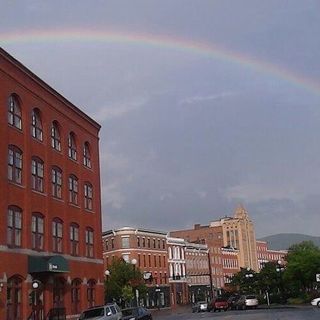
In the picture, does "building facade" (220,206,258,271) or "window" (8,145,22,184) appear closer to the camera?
"window" (8,145,22,184)

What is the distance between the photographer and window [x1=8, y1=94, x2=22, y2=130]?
41125 mm

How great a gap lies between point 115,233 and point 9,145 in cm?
7024

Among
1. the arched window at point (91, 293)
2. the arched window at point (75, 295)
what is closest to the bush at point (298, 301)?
the arched window at point (91, 293)

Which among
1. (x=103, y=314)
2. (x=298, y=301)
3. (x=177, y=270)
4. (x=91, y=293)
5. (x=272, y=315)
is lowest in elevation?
(x=272, y=315)

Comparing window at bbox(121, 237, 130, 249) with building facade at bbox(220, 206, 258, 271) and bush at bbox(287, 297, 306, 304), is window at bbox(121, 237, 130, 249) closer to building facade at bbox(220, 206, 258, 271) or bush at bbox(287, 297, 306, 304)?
bush at bbox(287, 297, 306, 304)

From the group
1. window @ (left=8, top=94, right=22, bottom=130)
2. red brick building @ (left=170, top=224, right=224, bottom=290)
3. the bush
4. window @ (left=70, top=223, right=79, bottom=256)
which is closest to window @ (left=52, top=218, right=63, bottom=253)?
window @ (left=70, top=223, right=79, bottom=256)

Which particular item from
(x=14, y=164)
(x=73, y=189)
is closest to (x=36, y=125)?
(x=14, y=164)

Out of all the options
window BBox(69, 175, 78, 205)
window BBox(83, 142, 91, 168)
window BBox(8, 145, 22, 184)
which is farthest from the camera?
window BBox(83, 142, 91, 168)

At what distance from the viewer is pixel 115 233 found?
108812 mm

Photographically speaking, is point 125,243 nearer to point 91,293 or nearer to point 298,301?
Result: point 298,301

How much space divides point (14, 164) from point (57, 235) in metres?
8.46

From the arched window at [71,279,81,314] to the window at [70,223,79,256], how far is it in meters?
2.43

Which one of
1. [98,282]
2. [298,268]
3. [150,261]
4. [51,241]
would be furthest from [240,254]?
[51,241]

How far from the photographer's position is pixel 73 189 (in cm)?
5147
